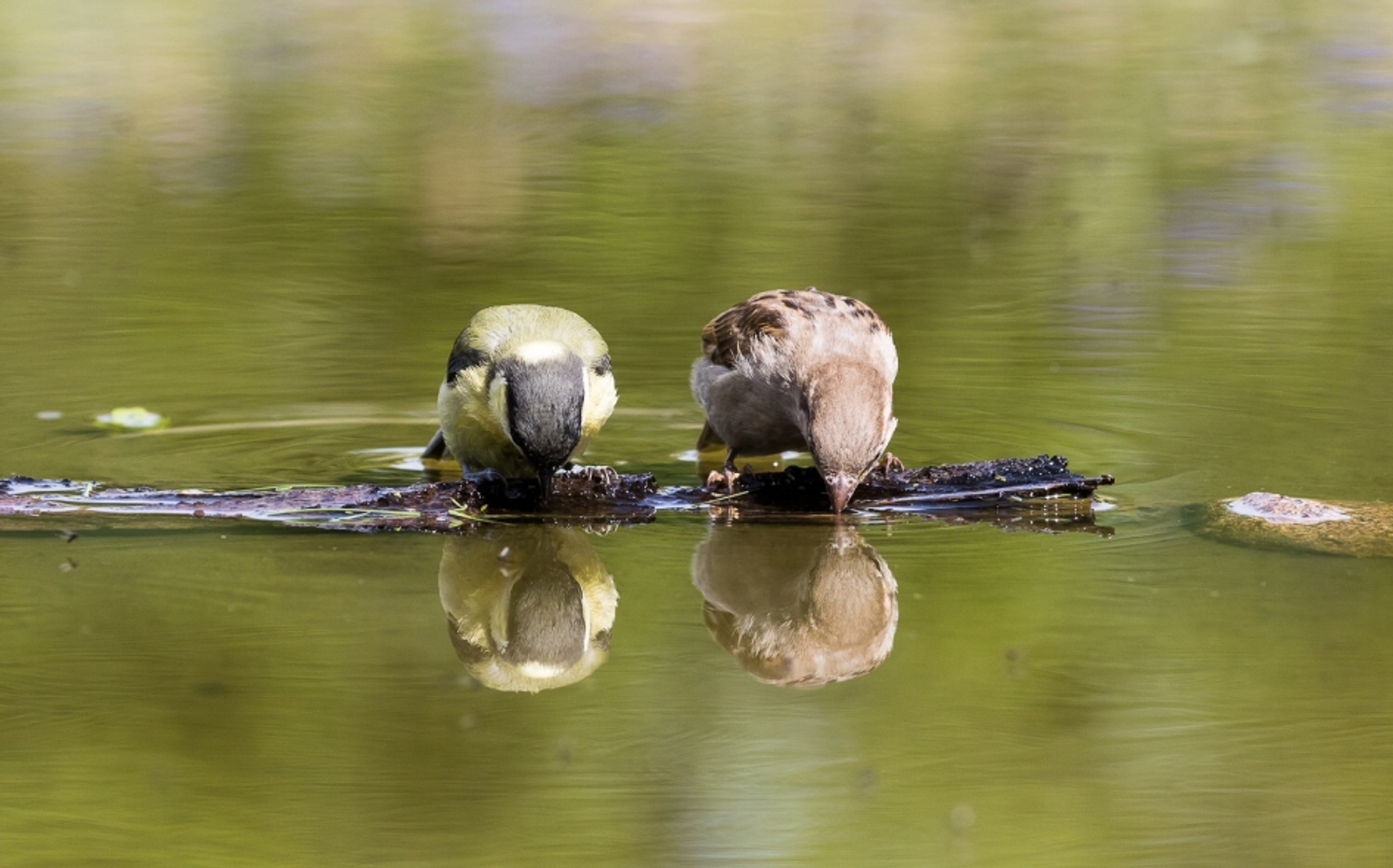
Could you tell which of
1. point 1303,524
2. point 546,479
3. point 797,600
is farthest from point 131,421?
point 1303,524

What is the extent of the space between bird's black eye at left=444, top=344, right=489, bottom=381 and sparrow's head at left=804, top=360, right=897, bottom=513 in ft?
4.25

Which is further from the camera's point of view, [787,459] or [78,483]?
[787,459]

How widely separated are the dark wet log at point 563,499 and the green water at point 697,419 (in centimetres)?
17

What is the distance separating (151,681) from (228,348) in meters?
4.92

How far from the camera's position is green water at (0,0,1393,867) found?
200 inches

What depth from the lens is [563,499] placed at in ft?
25.1

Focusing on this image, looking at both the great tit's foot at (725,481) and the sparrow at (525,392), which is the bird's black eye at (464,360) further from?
the great tit's foot at (725,481)

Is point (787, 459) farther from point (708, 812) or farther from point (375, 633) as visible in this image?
point (708, 812)

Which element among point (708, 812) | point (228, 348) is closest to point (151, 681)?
point (708, 812)

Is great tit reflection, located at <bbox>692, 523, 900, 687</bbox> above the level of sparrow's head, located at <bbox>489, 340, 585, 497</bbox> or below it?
below

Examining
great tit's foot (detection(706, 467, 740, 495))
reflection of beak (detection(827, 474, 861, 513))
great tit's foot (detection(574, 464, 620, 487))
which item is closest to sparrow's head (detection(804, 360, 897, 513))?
reflection of beak (detection(827, 474, 861, 513))

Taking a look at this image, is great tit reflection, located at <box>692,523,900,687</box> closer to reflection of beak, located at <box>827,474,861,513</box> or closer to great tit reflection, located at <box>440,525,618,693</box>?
reflection of beak, located at <box>827,474,861,513</box>

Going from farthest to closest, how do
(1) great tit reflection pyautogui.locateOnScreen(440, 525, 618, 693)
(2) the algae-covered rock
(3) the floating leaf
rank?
(3) the floating leaf < (2) the algae-covered rock < (1) great tit reflection pyautogui.locateOnScreen(440, 525, 618, 693)

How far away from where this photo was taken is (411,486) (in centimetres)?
763
